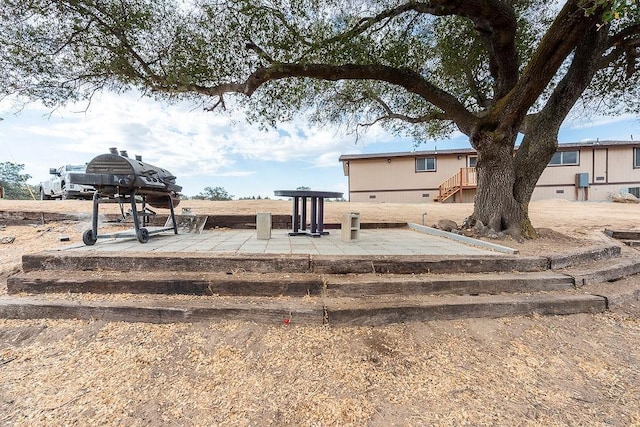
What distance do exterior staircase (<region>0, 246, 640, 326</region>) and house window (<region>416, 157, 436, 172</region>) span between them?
15.3 metres

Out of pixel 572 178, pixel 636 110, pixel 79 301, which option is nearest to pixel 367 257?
pixel 79 301

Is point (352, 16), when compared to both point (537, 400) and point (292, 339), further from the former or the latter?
point (537, 400)

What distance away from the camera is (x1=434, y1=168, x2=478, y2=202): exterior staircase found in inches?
615

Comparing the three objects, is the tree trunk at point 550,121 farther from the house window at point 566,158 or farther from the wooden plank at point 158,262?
the house window at point 566,158

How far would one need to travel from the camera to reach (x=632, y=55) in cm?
500

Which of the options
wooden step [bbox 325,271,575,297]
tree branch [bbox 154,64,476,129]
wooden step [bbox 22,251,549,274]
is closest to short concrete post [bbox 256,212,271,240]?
wooden step [bbox 22,251,549,274]

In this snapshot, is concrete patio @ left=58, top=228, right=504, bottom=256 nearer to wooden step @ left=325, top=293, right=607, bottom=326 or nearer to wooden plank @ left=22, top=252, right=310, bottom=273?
wooden plank @ left=22, top=252, right=310, bottom=273

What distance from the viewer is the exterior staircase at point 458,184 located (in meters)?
15.6

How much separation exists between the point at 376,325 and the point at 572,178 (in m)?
20.5

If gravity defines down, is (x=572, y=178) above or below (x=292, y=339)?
above

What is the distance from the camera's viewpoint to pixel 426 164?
687 inches

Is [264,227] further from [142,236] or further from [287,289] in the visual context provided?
[287,289]

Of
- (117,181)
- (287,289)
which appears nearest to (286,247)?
(287,289)

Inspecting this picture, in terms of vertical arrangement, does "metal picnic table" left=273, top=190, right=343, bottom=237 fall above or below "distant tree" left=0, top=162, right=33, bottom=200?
below
